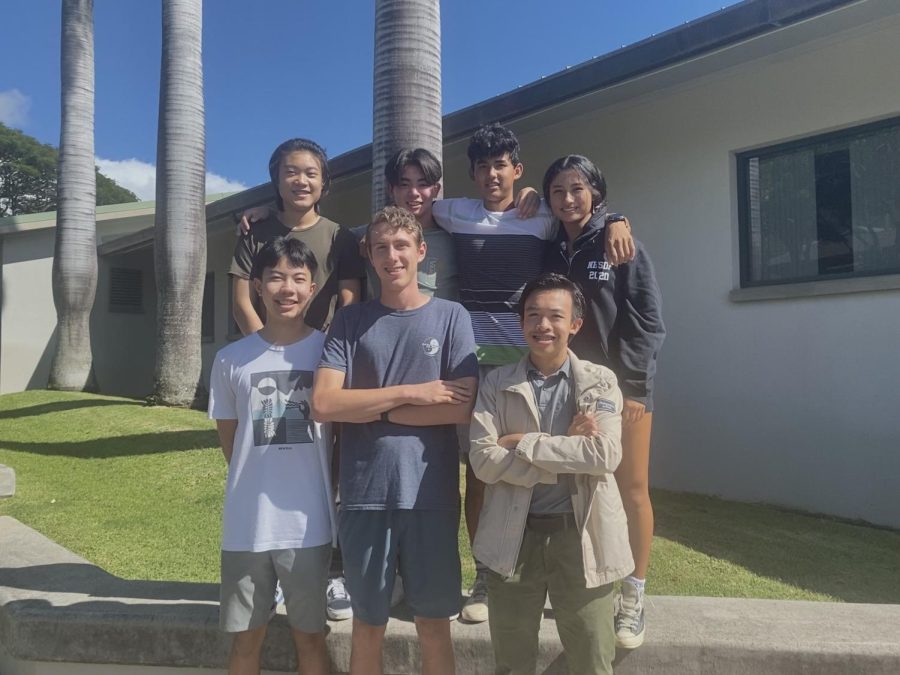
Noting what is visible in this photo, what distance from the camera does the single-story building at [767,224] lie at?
5.33 metres

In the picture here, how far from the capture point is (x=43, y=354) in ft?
50.0

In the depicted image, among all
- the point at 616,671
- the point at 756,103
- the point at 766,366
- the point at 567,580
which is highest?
the point at 756,103

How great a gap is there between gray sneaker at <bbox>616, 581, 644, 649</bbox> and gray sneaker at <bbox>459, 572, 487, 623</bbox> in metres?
0.52

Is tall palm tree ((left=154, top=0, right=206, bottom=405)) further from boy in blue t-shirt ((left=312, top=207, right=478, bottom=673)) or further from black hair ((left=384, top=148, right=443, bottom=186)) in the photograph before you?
boy in blue t-shirt ((left=312, top=207, right=478, bottom=673))

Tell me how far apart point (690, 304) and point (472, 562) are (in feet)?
12.4

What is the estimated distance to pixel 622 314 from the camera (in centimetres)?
270

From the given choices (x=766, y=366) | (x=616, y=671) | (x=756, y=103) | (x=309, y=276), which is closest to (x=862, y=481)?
(x=766, y=366)

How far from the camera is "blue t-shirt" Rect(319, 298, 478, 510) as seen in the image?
7.64 ft

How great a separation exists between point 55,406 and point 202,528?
22.3 feet

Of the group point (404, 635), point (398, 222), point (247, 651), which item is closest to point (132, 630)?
point (247, 651)

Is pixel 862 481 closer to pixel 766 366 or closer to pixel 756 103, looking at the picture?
pixel 766 366

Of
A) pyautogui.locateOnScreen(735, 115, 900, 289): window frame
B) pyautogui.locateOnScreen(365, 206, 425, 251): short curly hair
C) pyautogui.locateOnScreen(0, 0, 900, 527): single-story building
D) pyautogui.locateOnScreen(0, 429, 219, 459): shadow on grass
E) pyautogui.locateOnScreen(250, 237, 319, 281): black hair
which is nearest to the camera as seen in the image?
pyautogui.locateOnScreen(365, 206, 425, 251): short curly hair

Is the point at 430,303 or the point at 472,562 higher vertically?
the point at 430,303

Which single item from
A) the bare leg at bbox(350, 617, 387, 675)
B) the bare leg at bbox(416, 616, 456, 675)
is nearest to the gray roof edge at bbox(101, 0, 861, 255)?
the bare leg at bbox(416, 616, 456, 675)
